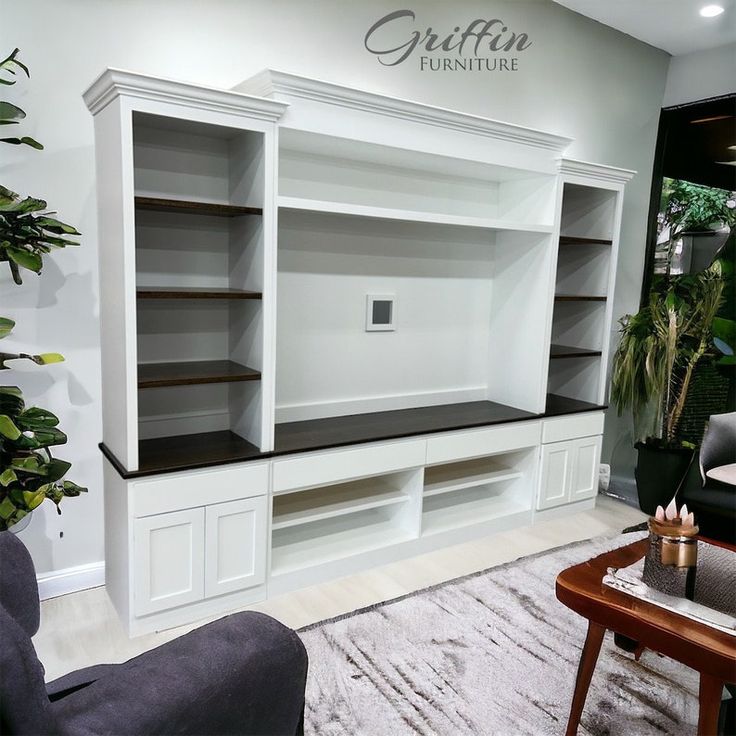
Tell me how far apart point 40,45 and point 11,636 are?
2289 mm

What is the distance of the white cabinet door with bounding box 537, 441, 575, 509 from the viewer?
375 centimetres

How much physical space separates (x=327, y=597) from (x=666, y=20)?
382cm

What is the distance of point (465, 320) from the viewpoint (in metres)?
3.86

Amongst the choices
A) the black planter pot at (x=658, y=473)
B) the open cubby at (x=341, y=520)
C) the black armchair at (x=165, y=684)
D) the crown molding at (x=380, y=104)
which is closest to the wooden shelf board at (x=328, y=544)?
the open cubby at (x=341, y=520)

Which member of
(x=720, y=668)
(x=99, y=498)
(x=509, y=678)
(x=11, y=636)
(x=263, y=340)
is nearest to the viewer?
(x=11, y=636)

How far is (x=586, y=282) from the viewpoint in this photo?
4.05 metres

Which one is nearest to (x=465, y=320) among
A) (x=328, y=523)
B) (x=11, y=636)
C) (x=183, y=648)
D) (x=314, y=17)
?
(x=328, y=523)

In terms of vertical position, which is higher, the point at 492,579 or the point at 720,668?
the point at 720,668

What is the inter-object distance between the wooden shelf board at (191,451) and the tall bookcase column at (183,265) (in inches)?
0.5

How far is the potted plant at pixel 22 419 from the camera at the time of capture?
2.16 metres

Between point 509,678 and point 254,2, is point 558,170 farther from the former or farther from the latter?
point 509,678

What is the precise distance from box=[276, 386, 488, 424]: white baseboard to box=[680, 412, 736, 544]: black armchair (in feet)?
4.08

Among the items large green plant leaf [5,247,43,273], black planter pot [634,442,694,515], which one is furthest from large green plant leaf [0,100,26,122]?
black planter pot [634,442,694,515]

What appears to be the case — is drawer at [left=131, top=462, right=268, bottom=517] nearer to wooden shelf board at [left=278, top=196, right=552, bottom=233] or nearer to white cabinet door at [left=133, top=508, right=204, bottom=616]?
white cabinet door at [left=133, top=508, right=204, bottom=616]
